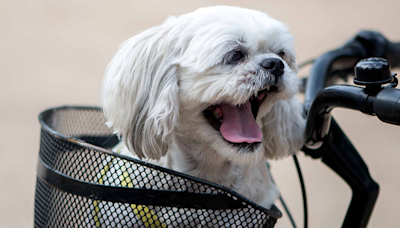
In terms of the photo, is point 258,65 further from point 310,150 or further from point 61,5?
point 61,5

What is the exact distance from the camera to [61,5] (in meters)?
6.76

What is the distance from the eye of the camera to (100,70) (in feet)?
16.6

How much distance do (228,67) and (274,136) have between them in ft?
1.17

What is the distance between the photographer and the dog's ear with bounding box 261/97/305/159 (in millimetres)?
1390

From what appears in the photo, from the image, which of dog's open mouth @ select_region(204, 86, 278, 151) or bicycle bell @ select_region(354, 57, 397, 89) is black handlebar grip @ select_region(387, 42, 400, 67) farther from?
bicycle bell @ select_region(354, 57, 397, 89)

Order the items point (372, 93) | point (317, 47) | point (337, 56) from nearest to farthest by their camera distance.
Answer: point (372, 93) < point (337, 56) < point (317, 47)

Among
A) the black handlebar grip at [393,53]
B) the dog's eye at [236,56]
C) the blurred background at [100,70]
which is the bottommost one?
the blurred background at [100,70]

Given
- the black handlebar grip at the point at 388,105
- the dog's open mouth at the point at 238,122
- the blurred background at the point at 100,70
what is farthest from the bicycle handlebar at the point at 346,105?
the blurred background at the point at 100,70

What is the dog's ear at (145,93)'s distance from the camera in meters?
1.13

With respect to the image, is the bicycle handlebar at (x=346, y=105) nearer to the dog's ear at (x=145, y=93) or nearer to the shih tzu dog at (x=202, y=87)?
the shih tzu dog at (x=202, y=87)

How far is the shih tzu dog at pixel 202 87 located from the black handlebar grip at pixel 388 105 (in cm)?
37

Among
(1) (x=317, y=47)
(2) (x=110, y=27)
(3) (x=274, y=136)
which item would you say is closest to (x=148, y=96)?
(3) (x=274, y=136)

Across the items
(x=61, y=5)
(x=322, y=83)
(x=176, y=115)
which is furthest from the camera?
(x=61, y=5)

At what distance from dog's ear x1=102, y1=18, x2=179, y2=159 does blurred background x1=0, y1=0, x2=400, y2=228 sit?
6.20 feet
